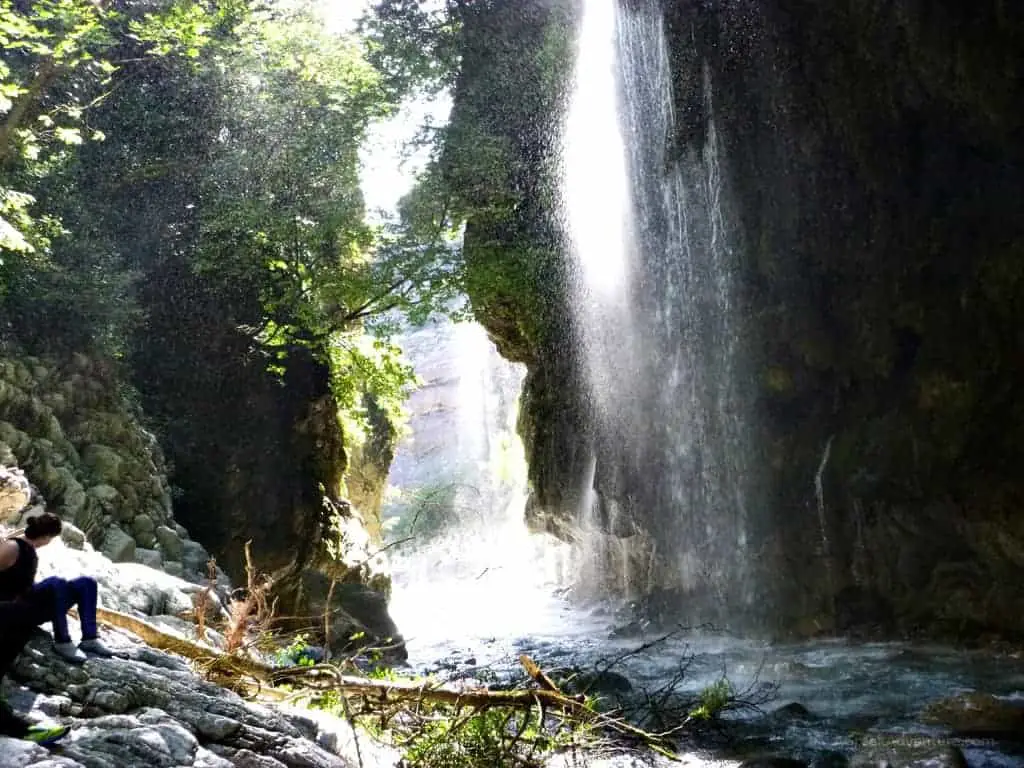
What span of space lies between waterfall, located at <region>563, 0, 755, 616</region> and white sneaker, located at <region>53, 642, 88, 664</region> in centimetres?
1314

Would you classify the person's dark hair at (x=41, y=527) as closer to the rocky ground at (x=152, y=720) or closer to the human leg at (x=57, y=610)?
the human leg at (x=57, y=610)

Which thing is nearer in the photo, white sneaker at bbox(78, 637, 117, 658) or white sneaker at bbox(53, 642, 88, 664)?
Result: white sneaker at bbox(53, 642, 88, 664)

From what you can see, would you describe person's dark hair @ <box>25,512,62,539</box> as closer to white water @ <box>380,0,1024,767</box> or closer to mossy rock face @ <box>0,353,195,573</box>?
mossy rock face @ <box>0,353,195,573</box>

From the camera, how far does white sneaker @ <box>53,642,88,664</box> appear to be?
461 centimetres

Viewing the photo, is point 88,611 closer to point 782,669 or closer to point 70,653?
point 70,653

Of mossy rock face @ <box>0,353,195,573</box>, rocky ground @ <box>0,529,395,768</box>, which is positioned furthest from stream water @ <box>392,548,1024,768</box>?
mossy rock face @ <box>0,353,195,573</box>

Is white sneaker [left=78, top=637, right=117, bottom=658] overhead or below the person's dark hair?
below

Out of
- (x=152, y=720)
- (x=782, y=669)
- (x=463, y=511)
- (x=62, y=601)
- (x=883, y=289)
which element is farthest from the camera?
(x=463, y=511)

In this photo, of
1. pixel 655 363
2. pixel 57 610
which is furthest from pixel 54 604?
pixel 655 363

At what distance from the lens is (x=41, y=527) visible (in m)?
4.76

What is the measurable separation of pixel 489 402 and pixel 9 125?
40.4 meters

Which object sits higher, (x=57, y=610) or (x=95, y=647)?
(x=57, y=610)

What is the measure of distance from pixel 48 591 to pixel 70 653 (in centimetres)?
39

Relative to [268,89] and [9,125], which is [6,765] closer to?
[9,125]
